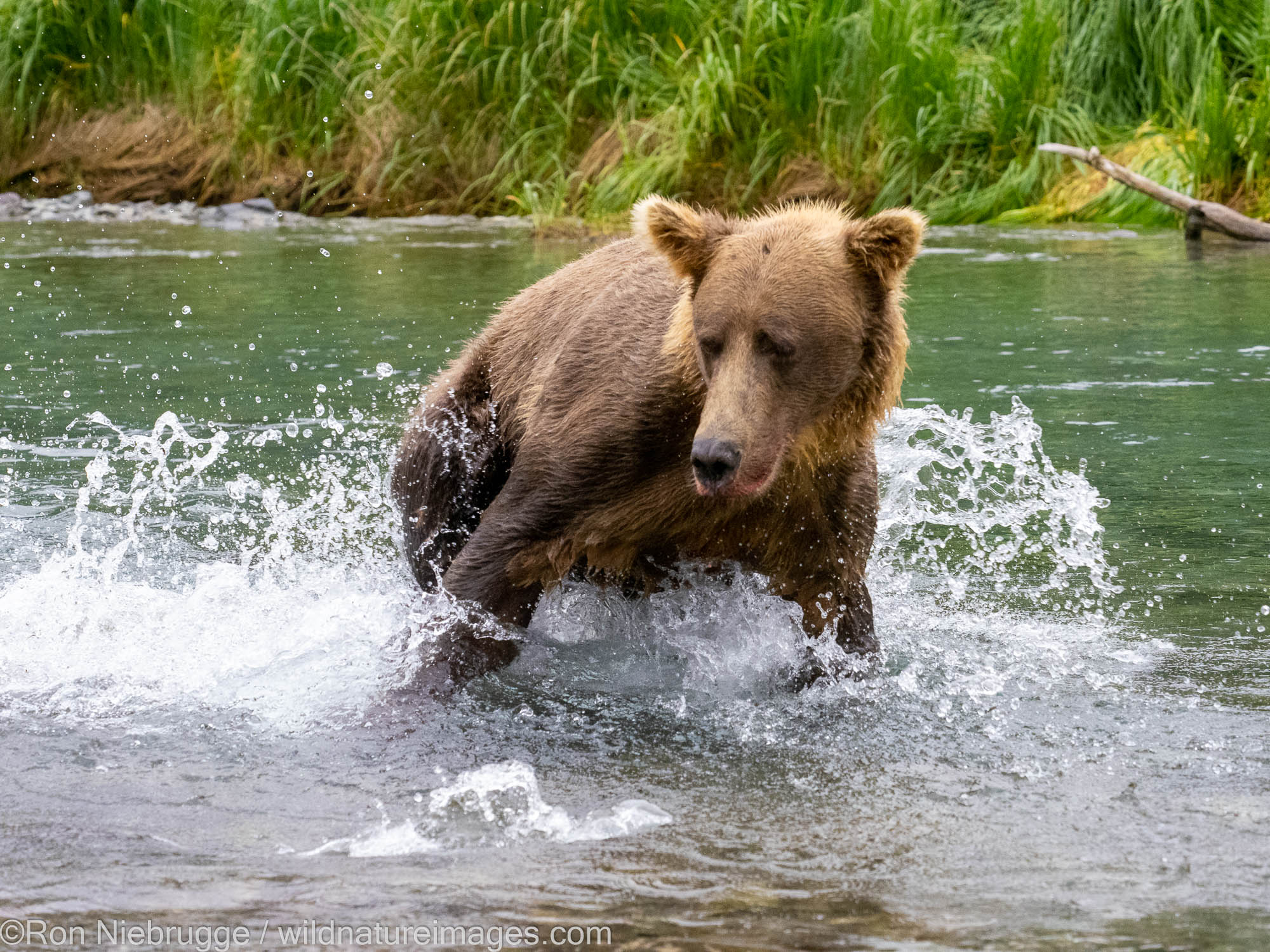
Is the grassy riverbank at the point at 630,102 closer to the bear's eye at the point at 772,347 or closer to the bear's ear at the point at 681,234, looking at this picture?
the bear's ear at the point at 681,234

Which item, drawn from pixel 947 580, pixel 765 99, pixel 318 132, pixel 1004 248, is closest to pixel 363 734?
pixel 947 580

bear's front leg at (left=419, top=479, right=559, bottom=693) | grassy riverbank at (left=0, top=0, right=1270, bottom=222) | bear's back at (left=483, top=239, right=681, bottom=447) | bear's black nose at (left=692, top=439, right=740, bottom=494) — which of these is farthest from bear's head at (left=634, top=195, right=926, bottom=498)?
grassy riverbank at (left=0, top=0, right=1270, bottom=222)

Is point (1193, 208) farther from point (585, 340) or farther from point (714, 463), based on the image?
point (714, 463)

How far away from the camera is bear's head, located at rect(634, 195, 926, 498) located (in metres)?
3.33

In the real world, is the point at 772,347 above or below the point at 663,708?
above

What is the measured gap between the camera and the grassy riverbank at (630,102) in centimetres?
1306

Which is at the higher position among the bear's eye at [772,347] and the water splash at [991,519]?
the bear's eye at [772,347]

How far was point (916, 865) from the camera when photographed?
2.79m

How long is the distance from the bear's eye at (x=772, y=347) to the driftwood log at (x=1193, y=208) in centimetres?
838

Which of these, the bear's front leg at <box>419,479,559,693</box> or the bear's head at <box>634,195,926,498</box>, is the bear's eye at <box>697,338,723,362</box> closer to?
the bear's head at <box>634,195,926,498</box>

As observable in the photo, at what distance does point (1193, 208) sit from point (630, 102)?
482 cm

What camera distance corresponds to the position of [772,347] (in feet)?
11.1

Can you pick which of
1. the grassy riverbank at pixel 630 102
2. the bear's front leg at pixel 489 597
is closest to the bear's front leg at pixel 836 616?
the bear's front leg at pixel 489 597

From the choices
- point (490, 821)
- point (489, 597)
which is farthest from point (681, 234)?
point (490, 821)
